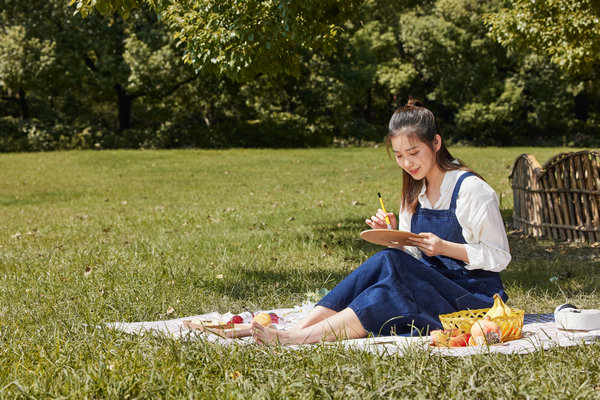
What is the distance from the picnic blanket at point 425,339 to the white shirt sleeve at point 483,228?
1.55ft

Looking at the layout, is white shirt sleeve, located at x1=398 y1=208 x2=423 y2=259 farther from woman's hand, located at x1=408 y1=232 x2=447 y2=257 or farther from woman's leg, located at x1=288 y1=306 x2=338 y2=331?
woman's leg, located at x1=288 y1=306 x2=338 y2=331

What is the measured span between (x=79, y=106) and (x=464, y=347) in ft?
98.8

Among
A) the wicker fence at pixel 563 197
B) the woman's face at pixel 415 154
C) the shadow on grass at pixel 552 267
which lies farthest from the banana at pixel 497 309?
the wicker fence at pixel 563 197

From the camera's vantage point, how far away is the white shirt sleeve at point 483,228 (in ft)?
12.1

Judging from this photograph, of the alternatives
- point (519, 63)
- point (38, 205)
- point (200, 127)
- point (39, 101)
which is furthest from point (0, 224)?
point (519, 63)

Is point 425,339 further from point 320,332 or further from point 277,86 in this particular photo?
point 277,86

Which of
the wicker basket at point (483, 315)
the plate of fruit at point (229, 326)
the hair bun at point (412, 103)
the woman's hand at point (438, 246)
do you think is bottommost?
the plate of fruit at point (229, 326)

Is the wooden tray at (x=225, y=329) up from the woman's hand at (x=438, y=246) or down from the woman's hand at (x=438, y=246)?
down

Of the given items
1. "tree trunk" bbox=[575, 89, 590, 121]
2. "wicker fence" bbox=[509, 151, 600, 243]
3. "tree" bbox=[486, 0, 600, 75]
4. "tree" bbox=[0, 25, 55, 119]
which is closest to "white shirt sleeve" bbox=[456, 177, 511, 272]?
"wicker fence" bbox=[509, 151, 600, 243]

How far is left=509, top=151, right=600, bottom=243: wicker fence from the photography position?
7.32 meters

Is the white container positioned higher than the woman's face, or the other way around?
the woman's face

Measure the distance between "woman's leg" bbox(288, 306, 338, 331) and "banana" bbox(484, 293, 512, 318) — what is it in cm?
90

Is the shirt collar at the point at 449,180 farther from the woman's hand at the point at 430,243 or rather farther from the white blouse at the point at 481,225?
the woman's hand at the point at 430,243

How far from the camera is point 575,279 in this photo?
18.2 ft
